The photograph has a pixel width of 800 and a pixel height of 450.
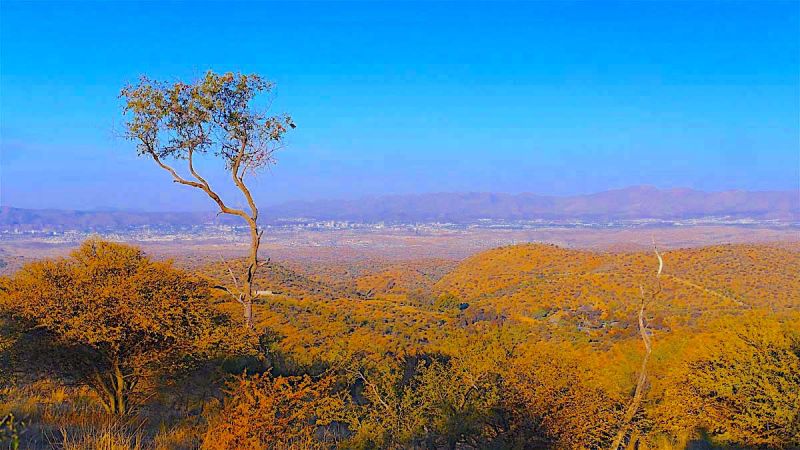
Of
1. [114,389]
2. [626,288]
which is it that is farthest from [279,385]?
[626,288]

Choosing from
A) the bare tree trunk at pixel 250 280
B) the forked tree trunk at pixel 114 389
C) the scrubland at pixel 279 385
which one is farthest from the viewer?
the bare tree trunk at pixel 250 280

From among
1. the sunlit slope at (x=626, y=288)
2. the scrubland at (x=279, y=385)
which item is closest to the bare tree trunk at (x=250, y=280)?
the scrubland at (x=279, y=385)

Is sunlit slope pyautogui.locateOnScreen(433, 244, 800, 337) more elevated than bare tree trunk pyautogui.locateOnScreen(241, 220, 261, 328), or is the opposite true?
bare tree trunk pyautogui.locateOnScreen(241, 220, 261, 328)

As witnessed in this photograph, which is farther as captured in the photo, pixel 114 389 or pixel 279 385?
pixel 114 389

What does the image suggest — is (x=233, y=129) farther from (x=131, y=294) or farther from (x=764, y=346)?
(x=764, y=346)

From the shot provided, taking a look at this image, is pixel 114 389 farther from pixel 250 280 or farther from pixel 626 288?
pixel 626 288

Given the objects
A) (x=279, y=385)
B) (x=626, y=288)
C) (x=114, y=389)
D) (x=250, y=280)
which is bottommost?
(x=626, y=288)

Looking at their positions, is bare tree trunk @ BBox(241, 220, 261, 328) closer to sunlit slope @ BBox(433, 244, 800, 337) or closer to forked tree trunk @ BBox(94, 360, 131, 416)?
forked tree trunk @ BBox(94, 360, 131, 416)

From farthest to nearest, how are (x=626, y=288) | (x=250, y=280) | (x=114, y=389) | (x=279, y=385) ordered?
(x=626, y=288) → (x=250, y=280) → (x=114, y=389) → (x=279, y=385)

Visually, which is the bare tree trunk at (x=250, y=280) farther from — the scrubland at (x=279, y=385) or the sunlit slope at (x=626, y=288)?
the sunlit slope at (x=626, y=288)

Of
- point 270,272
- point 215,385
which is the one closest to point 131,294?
point 215,385

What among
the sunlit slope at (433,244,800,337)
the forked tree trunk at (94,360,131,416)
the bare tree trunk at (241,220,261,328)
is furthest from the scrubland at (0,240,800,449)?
the sunlit slope at (433,244,800,337)
